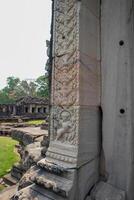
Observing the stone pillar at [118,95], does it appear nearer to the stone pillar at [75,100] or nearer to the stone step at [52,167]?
the stone pillar at [75,100]

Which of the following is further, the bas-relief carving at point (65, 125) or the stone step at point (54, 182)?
the bas-relief carving at point (65, 125)

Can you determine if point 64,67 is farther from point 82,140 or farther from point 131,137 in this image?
Result: point 131,137

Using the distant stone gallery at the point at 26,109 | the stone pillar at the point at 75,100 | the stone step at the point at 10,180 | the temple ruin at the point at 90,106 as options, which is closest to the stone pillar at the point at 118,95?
the temple ruin at the point at 90,106

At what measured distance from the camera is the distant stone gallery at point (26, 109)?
25.5 metres

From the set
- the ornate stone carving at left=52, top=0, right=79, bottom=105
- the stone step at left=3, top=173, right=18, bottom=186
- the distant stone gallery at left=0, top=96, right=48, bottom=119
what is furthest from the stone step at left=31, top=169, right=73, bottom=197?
the distant stone gallery at left=0, top=96, right=48, bottom=119

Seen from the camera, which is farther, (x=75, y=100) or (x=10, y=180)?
(x=10, y=180)

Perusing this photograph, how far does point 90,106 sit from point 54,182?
83 cm

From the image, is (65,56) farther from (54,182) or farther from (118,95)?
(54,182)

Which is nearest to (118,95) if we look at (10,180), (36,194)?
(36,194)

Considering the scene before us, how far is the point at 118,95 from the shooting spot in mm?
2139

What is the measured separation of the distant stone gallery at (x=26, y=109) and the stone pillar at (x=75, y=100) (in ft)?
75.8

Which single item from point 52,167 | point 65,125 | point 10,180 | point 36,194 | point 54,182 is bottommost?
point 10,180

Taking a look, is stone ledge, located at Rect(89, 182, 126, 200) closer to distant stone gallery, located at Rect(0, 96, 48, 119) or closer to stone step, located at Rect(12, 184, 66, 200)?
stone step, located at Rect(12, 184, 66, 200)

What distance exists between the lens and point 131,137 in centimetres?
204
